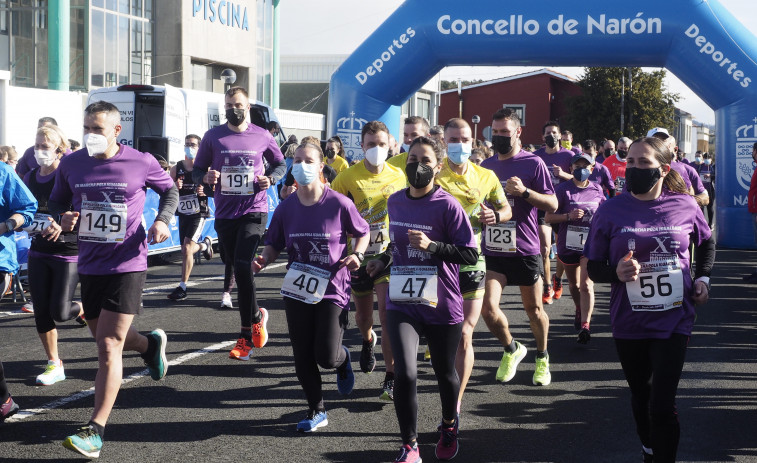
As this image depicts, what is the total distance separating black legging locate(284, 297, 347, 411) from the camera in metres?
5.24

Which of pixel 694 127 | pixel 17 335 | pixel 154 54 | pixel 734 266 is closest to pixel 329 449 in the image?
pixel 17 335

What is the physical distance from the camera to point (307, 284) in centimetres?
521

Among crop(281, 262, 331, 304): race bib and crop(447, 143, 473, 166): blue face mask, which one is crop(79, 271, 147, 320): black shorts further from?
crop(447, 143, 473, 166): blue face mask

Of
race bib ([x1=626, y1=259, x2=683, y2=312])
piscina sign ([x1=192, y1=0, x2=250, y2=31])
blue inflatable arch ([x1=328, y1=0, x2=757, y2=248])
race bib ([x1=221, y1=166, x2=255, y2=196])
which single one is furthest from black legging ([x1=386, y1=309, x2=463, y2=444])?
piscina sign ([x1=192, y1=0, x2=250, y2=31])

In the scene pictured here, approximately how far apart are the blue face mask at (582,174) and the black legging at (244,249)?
3194 millimetres

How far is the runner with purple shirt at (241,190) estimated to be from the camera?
7281mm

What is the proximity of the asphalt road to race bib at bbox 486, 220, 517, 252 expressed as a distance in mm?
1027

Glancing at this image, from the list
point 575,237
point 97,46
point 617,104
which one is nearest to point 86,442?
point 575,237

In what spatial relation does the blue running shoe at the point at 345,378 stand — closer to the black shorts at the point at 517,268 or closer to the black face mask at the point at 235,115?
the black shorts at the point at 517,268

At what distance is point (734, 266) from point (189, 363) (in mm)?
10403

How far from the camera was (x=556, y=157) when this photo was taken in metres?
9.98

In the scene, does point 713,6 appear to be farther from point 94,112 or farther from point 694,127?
point 694,127

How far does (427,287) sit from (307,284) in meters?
0.87

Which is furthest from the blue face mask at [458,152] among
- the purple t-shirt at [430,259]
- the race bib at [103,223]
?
the race bib at [103,223]
